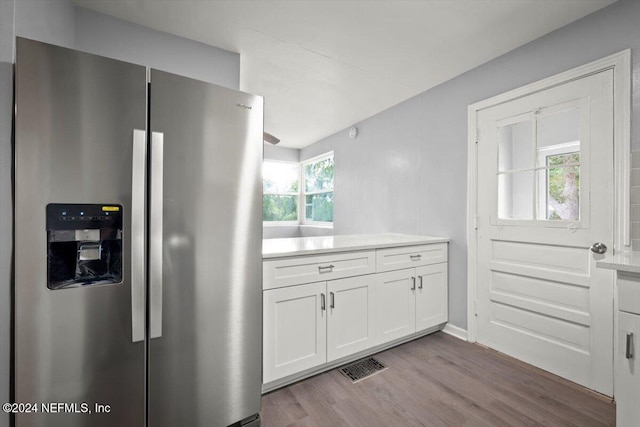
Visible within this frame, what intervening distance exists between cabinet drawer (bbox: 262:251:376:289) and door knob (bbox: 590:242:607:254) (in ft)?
4.60

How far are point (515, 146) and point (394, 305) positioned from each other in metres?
1.61

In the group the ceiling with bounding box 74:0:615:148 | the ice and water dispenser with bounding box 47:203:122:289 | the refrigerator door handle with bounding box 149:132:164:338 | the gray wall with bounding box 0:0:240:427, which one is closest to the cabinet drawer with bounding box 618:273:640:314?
the ceiling with bounding box 74:0:615:148

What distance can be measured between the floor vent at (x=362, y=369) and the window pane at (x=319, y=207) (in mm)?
3176

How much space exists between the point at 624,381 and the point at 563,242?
106 cm

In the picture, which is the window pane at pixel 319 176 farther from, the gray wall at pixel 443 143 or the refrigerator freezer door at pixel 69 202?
the refrigerator freezer door at pixel 69 202

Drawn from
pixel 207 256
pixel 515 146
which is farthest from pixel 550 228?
pixel 207 256

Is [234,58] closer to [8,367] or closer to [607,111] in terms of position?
[8,367]

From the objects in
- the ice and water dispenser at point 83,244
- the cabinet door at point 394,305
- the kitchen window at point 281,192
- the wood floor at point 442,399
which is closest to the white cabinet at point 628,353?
the wood floor at point 442,399

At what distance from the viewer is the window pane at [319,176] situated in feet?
17.4

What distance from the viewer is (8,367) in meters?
1.10

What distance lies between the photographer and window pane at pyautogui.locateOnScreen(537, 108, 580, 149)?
6.58 ft

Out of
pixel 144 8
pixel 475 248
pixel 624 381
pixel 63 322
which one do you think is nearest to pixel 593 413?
pixel 624 381

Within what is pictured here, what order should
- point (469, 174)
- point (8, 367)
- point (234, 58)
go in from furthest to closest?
point (469, 174) → point (234, 58) → point (8, 367)

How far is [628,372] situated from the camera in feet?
3.94
